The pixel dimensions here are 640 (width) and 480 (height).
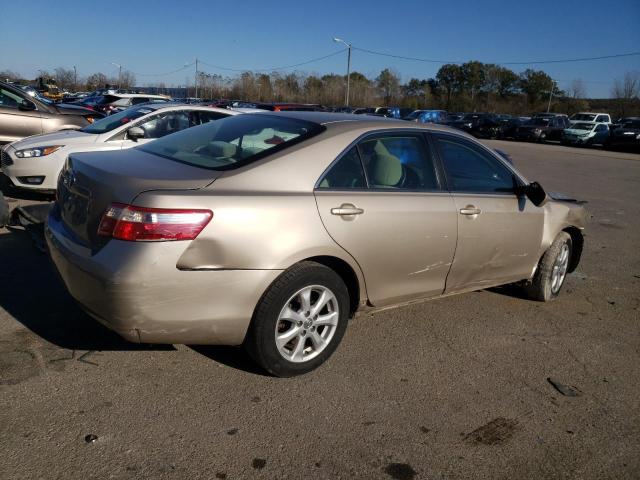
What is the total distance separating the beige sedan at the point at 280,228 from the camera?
2.82 m

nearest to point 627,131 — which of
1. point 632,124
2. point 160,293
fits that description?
point 632,124

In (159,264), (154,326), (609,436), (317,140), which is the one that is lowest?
(609,436)

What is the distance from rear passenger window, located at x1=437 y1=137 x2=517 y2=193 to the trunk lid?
6.05ft

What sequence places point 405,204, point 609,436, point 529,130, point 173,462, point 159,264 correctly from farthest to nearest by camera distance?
point 529,130 < point 405,204 < point 609,436 < point 159,264 < point 173,462

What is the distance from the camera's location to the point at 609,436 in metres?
3.04

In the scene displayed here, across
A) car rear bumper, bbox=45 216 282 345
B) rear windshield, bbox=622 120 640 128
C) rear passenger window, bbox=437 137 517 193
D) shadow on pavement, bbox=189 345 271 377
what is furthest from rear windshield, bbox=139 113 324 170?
rear windshield, bbox=622 120 640 128

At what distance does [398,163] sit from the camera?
3.85 meters

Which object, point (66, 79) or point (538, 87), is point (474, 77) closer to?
point (538, 87)

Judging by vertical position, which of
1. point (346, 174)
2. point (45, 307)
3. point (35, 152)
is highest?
point (346, 174)

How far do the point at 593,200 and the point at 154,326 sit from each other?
11519 millimetres

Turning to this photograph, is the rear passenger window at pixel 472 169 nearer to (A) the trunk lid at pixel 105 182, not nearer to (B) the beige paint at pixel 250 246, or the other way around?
(B) the beige paint at pixel 250 246

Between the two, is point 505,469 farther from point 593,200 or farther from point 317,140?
point 593,200

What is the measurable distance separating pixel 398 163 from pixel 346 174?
0.54 m

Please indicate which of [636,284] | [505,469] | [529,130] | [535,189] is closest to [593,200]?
[636,284]
